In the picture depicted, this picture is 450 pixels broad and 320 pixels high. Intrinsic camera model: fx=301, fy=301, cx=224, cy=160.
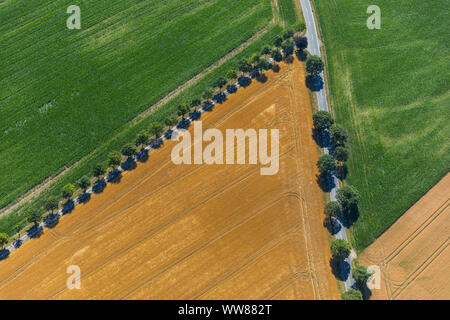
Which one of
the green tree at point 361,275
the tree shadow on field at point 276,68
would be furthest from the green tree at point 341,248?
the tree shadow on field at point 276,68

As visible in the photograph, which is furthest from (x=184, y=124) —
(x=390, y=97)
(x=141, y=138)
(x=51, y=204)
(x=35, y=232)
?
(x=390, y=97)

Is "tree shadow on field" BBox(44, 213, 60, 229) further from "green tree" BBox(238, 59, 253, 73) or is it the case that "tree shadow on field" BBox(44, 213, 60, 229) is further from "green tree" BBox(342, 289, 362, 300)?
"green tree" BBox(342, 289, 362, 300)

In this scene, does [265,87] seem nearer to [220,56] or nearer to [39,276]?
[220,56]

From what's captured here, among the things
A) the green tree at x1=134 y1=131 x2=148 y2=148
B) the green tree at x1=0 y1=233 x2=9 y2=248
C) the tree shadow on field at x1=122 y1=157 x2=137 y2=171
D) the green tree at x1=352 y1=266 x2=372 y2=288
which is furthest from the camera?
the tree shadow on field at x1=122 y1=157 x2=137 y2=171

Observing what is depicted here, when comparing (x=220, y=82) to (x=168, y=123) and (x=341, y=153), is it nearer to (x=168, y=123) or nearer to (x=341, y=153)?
(x=168, y=123)

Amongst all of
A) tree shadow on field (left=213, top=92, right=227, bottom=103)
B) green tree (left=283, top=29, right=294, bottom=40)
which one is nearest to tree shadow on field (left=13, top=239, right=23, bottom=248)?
tree shadow on field (left=213, top=92, right=227, bottom=103)
